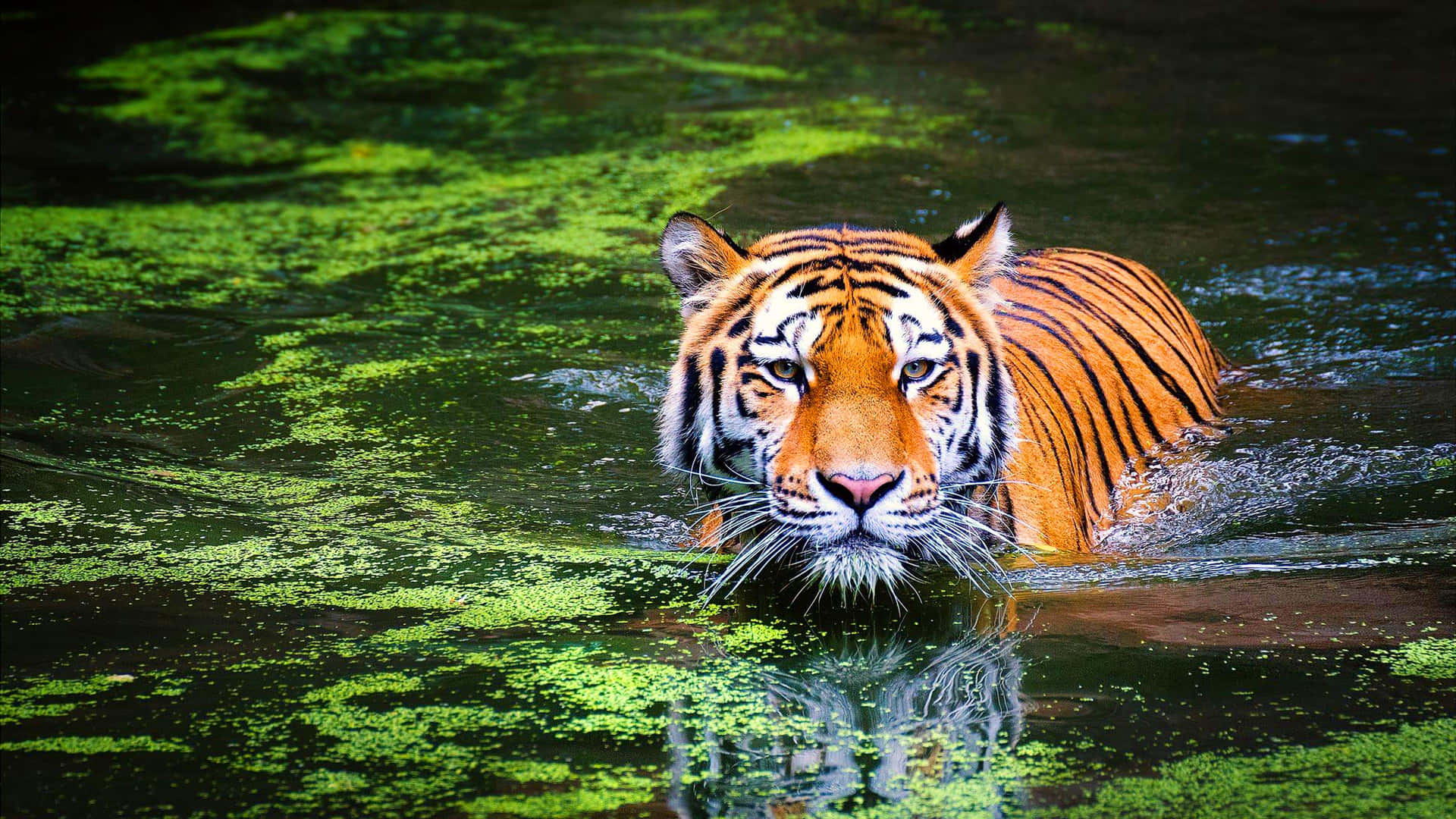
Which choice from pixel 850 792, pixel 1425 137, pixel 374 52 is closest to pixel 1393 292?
pixel 1425 137

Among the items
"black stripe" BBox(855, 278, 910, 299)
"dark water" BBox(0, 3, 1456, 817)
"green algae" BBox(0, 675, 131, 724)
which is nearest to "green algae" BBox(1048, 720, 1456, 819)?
"dark water" BBox(0, 3, 1456, 817)

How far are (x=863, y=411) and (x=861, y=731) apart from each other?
0.51m

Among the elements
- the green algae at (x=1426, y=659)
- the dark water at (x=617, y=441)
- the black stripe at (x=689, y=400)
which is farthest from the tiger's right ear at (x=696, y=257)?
the green algae at (x=1426, y=659)

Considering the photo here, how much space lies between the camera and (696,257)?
2637 mm

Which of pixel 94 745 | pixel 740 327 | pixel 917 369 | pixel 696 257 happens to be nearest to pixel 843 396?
pixel 917 369

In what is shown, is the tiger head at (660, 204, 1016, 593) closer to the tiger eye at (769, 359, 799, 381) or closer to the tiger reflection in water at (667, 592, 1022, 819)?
the tiger eye at (769, 359, 799, 381)

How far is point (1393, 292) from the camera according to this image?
14.9ft

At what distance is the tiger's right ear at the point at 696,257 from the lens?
2.59 metres

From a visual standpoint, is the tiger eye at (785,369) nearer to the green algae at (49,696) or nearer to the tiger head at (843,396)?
the tiger head at (843,396)

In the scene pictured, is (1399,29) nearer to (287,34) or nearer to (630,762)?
(287,34)

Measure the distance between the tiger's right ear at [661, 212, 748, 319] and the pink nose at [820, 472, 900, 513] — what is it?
58 cm

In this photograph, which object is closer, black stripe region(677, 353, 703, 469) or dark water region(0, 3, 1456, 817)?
dark water region(0, 3, 1456, 817)

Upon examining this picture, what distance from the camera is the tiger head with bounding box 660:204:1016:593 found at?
7.32ft

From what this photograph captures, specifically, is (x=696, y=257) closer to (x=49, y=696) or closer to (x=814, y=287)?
(x=814, y=287)
